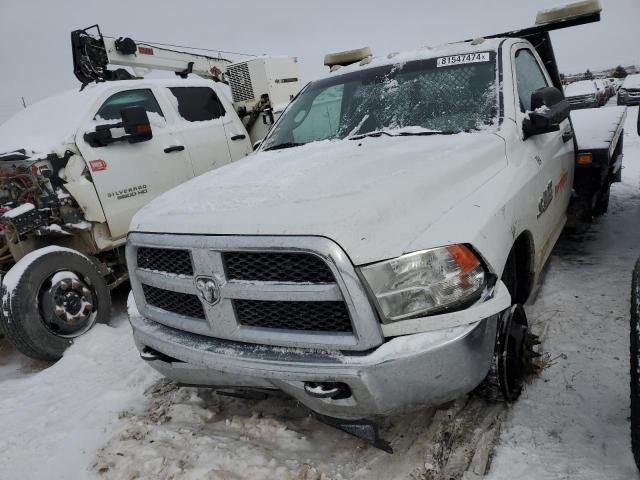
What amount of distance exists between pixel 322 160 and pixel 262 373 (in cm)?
121

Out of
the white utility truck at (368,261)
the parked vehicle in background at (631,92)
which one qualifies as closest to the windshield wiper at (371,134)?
the white utility truck at (368,261)

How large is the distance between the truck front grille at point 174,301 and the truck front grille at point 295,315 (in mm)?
300

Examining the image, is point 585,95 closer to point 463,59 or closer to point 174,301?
point 463,59

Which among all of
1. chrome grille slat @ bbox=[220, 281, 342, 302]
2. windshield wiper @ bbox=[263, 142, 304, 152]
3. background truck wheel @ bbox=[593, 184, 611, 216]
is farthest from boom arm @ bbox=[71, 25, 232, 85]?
background truck wheel @ bbox=[593, 184, 611, 216]

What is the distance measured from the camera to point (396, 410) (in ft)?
6.21

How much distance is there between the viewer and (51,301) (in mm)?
3879

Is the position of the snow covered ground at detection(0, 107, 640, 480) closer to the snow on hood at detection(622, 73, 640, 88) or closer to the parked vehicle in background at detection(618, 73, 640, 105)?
the parked vehicle in background at detection(618, 73, 640, 105)

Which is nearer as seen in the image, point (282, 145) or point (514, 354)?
point (514, 354)

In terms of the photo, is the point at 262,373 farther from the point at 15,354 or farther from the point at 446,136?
the point at 15,354

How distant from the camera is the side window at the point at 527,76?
10.3ft

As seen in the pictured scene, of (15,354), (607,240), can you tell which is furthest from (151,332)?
(607,240)

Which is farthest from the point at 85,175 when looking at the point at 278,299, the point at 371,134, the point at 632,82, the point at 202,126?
the point at 632,82

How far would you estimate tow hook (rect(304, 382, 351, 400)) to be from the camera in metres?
1.85

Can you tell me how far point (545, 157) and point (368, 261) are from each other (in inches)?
78.2
